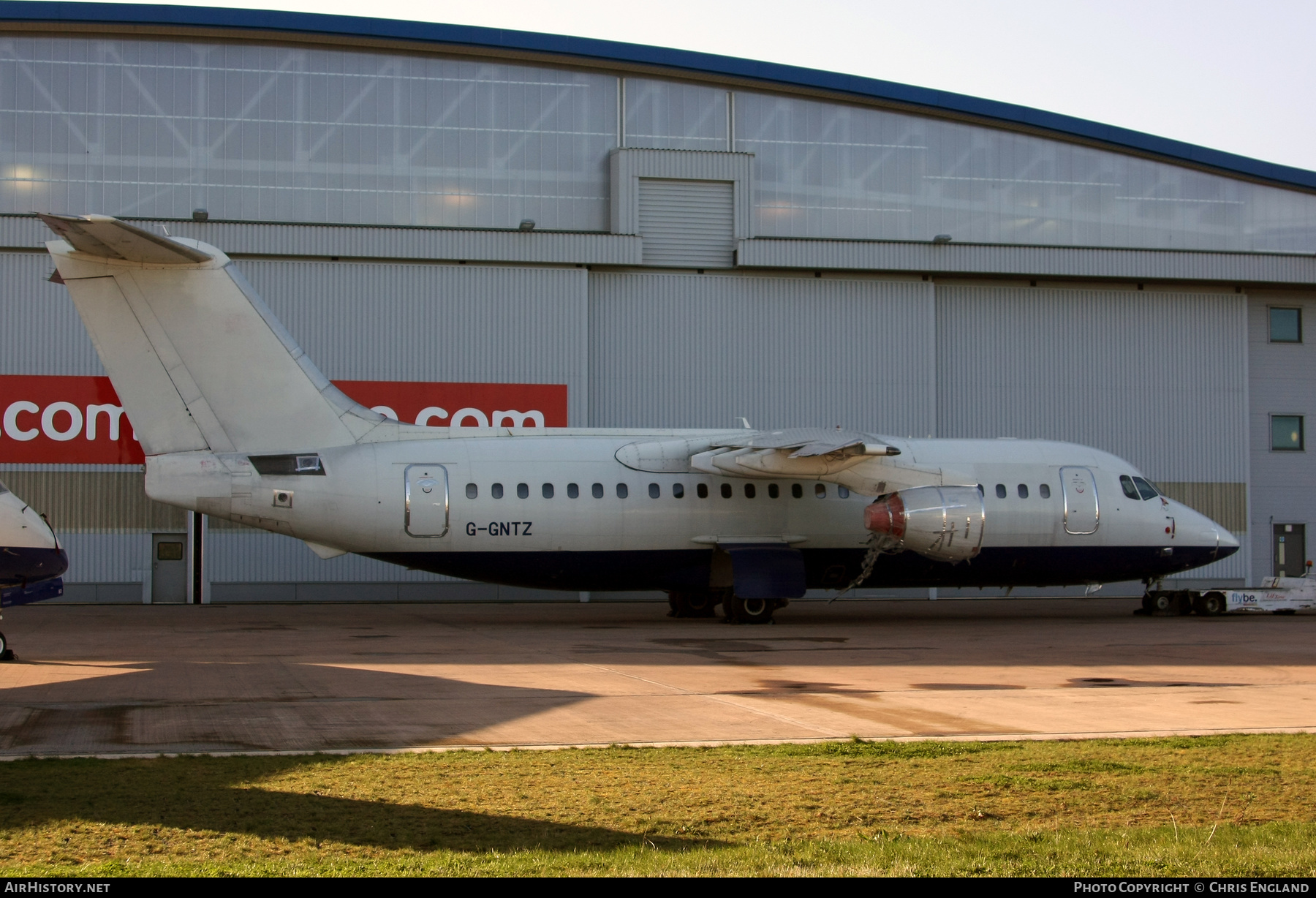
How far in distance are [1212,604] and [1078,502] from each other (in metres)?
5.43

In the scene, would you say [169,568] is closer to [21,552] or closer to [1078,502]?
[21,552]

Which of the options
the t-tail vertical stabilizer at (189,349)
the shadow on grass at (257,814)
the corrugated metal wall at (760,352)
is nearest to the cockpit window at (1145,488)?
the corrugated metal wall at (760,352)

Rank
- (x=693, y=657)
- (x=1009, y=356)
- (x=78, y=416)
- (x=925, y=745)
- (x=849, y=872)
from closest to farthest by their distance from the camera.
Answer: (x=849, y=872)
(x=925, y=745)
(x=693, y=657)
(x=78, y=416)
(x=1009, y=356)

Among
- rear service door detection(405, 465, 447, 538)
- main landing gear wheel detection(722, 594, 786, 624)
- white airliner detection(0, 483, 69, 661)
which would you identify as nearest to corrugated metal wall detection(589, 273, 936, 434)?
main landing gear wheel detection(722, 594, 786, 624)

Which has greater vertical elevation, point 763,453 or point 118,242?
point 118,242

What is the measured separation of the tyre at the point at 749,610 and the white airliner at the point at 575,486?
4 cm

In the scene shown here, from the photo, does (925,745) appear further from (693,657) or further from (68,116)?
(68,116)

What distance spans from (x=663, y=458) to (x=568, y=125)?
45.6 ft

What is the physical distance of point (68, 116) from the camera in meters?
32.9

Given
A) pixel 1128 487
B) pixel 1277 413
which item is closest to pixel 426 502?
pixel 1128 487

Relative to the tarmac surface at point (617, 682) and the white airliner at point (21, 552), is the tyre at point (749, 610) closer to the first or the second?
the tarmac surface at point (617, 682)

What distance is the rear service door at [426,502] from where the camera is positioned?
2333 centimetres

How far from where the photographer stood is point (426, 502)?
23406 mm

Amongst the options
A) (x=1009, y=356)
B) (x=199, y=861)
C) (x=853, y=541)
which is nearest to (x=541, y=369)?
(x=853, y=541)
